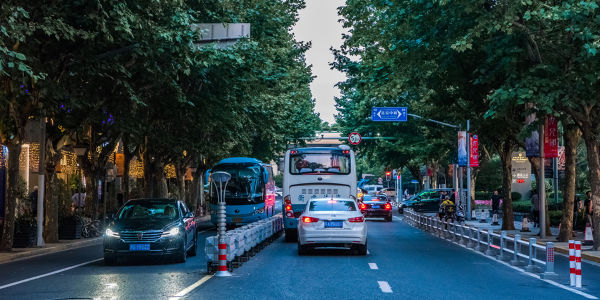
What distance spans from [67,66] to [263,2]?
1651 cm

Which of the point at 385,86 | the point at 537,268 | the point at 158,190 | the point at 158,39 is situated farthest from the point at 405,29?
the point at 158,190

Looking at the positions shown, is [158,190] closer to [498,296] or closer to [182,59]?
[182,59]

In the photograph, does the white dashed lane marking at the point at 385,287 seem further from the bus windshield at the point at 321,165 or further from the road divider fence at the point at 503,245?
the bus windshield at the point at 321,165

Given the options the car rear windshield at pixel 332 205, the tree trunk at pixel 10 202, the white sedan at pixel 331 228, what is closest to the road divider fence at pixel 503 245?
the white sedan at pixel 331 228

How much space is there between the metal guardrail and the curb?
13070mm

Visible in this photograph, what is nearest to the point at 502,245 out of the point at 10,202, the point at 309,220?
the point at 309,220

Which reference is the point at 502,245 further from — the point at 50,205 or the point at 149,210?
the point at 50,205

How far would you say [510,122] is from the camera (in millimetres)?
29000

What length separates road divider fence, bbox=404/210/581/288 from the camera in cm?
1605

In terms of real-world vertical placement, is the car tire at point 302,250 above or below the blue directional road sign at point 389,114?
below

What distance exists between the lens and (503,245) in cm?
2036

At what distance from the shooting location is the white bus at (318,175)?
2845cm

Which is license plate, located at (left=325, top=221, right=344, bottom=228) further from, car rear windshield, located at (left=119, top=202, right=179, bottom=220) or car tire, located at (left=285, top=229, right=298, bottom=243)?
car tire, located at (left=285, top=229, right=298, bottom=243)

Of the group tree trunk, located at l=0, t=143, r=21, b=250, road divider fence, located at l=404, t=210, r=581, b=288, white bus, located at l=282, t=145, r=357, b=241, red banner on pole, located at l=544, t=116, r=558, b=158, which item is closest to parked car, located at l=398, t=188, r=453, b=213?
road divider fence, located at l=404, t=210, r=581, b=288
